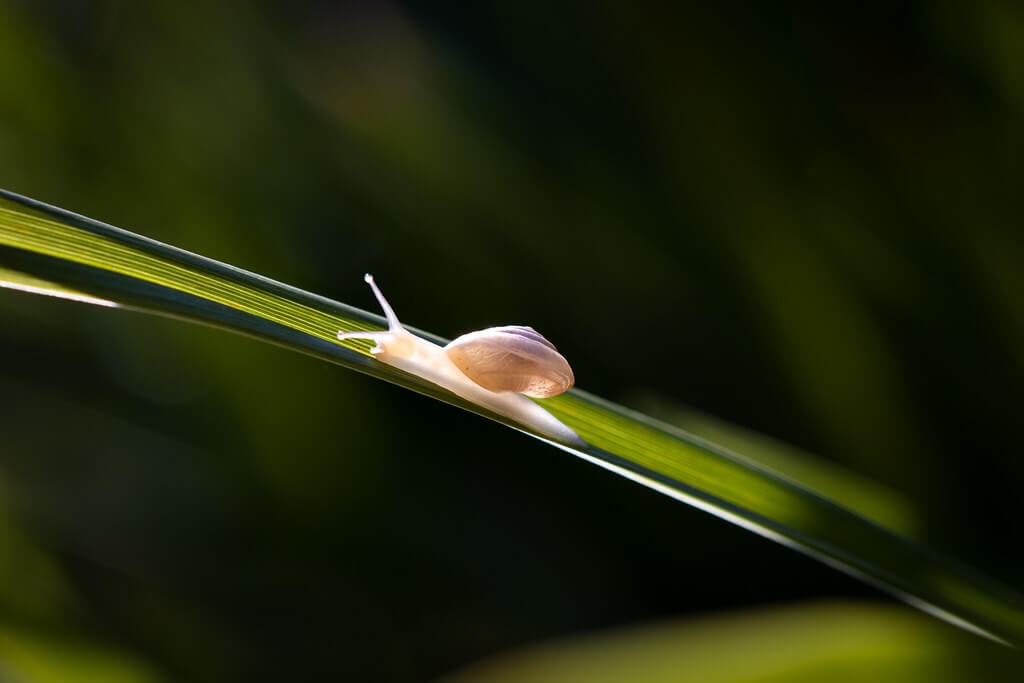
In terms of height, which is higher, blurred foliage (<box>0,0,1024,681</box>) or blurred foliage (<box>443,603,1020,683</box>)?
blurred foliage (<box>0,0,1024,681</box>)

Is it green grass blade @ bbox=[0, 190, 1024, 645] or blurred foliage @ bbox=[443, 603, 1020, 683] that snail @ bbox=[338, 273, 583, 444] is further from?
blurred foliage @ bbox=[443, 603, 1020, 683]

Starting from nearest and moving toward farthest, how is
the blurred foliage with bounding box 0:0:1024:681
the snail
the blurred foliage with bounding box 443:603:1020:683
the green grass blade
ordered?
the green grass blade → the snail → the blurred foliage with bounding box 443:603:1020:683 → the blurred foliage with bounding box 0:0:1024:681

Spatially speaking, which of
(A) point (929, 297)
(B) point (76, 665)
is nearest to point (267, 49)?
(B) point (76, 665)

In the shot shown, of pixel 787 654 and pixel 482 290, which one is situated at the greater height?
pixel 482 290

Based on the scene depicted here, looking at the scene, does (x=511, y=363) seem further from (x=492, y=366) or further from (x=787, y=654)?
(x=787, y=654)

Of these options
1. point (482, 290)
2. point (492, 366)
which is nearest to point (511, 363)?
point (492, 366)

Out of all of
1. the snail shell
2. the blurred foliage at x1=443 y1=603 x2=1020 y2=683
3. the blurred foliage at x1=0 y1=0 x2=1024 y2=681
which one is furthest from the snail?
the blurred foliage at x1=0 y1=0 x2=1024 y2=681
